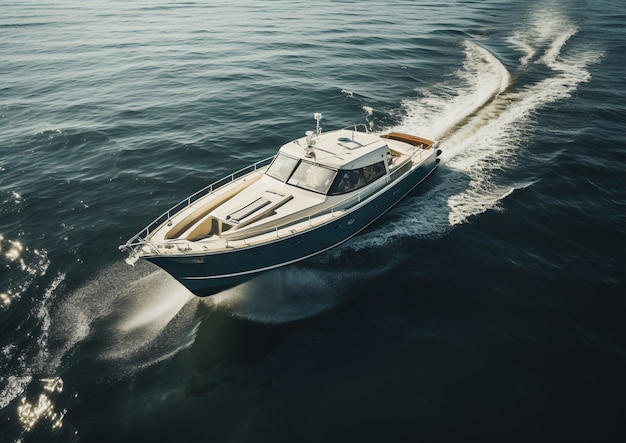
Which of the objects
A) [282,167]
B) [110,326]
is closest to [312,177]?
[282,167]

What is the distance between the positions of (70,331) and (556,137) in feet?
97.1

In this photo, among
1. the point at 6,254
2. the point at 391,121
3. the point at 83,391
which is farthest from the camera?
the point at 391,121

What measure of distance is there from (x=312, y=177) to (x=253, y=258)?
4.66 metres

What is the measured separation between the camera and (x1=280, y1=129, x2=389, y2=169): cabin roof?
1524 cm

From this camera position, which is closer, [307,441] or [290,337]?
[307,441]

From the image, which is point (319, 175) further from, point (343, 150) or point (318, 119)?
point (318, 119)

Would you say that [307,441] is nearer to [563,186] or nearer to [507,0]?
[563,186]

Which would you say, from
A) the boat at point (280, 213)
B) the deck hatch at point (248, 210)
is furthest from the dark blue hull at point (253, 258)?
the deck hatch at point (248, 210)

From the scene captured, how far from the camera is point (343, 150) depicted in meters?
16.0

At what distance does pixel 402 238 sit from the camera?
16.5m

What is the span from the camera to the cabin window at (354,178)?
1492 centimetres

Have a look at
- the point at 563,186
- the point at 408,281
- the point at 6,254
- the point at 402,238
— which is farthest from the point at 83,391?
the point at 563,186

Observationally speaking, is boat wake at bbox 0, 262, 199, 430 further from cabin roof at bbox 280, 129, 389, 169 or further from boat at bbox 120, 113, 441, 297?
cabin roof at bbox 280, 129, 389, 169

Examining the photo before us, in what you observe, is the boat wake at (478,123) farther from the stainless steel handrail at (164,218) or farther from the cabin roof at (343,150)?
the stainless steel handrail at (164,218)
